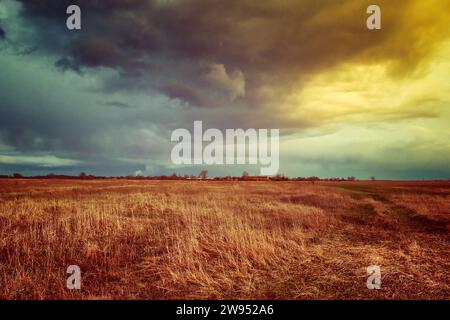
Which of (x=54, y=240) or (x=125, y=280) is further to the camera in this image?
(x=54, y=240)

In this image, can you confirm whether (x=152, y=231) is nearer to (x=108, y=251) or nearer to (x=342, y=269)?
(x=108, y=251)

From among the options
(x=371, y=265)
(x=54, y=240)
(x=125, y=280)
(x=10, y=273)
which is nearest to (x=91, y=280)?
(x=125, y=280)

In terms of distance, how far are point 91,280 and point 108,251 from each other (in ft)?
6.90

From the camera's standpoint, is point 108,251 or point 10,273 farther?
point 108,251

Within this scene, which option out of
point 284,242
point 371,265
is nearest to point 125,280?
point 284,242

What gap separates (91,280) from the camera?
692 centimetres

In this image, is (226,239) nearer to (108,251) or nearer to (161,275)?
(161,275)

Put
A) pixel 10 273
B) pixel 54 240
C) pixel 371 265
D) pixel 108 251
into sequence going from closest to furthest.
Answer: pixel 10 273 < pixel 371 265 < pixel 108 251 < pixel 54 240

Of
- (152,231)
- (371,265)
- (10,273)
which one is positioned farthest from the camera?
(152,231)

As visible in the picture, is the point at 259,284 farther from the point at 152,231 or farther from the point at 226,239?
the point at 152,231

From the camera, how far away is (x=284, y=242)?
32.1 ft
